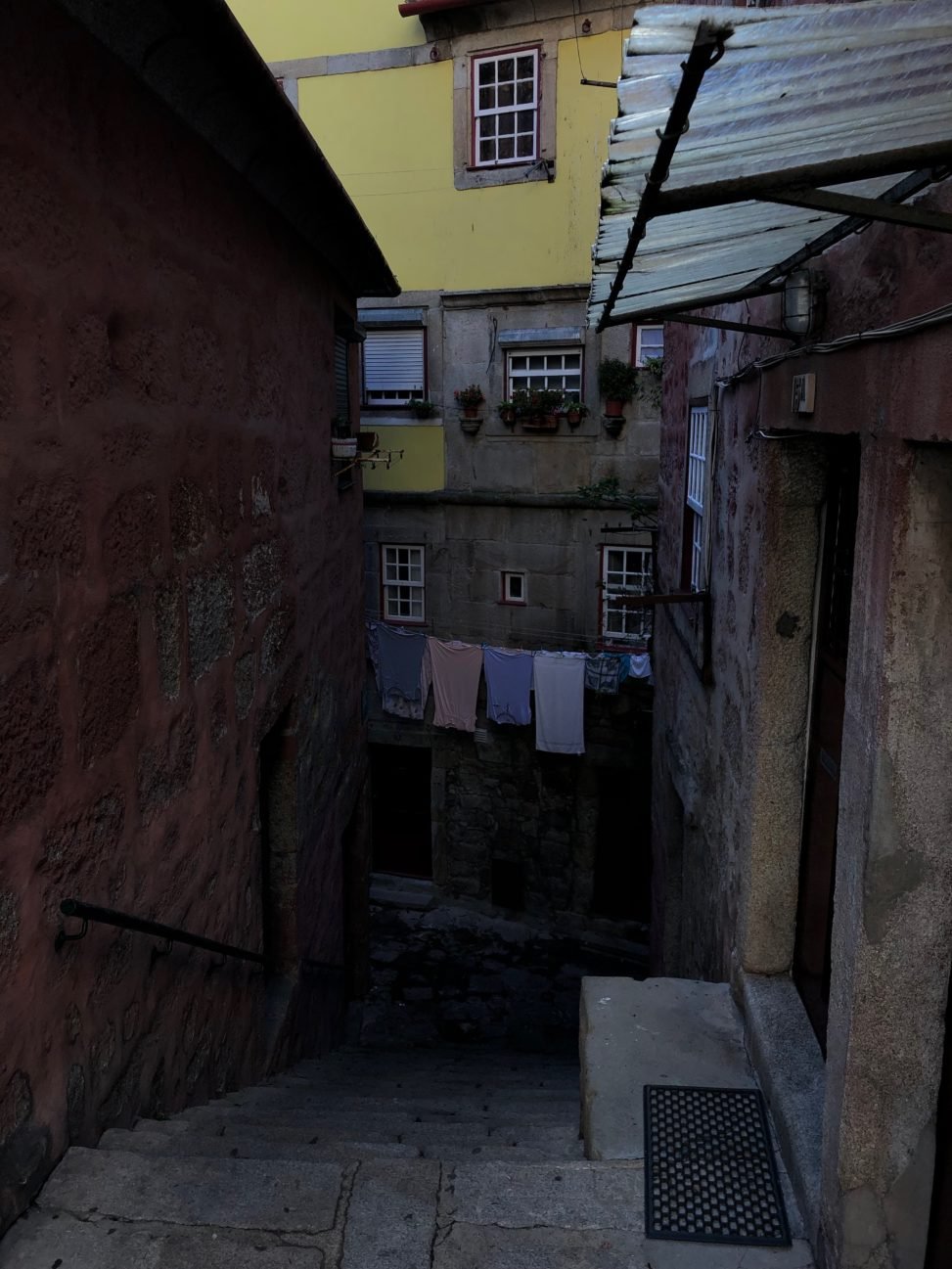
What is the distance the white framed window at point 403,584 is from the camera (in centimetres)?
1215

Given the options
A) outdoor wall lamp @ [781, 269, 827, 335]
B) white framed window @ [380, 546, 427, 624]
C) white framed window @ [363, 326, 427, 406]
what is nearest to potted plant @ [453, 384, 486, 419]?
white framed window @ [363, 326, 427, 406]

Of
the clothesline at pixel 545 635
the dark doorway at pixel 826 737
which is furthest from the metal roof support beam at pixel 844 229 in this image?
the clothesline at pixel 545 635

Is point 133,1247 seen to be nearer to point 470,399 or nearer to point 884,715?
point 884,715

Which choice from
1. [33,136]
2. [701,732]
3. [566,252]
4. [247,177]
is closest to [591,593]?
[566,252]

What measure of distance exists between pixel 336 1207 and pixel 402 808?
1024 centimetres

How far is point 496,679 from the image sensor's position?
1108 cm

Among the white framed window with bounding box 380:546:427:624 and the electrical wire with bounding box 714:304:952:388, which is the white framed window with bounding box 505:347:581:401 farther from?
the electrical wire with bounding box 714:304:952:388

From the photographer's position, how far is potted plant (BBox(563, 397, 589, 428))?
35.7 ft

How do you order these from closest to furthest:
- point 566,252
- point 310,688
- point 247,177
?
point 247,177 → point 310,688 → point 566,252

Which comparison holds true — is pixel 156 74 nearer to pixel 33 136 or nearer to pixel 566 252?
pixel 33 136

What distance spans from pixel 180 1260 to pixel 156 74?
3528mm

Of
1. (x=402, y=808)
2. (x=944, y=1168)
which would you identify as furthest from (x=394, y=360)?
(x=944, y=1168)

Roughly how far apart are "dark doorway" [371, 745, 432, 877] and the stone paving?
30.2 feet

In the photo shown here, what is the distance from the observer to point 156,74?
3.05 m
